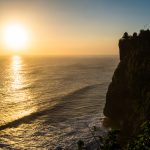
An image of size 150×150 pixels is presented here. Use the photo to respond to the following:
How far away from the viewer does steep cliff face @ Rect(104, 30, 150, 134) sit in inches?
1589

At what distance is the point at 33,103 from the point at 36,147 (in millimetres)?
30984

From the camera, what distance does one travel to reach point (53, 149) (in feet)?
139

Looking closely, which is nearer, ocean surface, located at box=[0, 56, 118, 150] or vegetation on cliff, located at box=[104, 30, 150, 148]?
vegetation on cliff, located at box=[104, 30, 150, 148]

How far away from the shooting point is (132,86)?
44.1m

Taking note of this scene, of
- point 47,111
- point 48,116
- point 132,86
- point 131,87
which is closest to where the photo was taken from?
point 132,86

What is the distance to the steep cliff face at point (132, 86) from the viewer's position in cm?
4037

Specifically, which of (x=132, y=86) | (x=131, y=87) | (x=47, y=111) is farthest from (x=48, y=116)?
(x=132, y=86)

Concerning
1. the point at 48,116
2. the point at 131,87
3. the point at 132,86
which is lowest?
the point at 48,116

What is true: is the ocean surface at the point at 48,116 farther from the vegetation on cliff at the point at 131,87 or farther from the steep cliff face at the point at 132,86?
the steep cliff face at the point at 132,86

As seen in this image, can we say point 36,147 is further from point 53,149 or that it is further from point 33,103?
point 33,103

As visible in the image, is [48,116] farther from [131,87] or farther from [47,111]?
[131,87]

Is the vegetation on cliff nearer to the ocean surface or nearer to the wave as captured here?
the ocean surface

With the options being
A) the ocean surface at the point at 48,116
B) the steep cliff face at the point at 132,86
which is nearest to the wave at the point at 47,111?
the ocean surface at the point at 48,116

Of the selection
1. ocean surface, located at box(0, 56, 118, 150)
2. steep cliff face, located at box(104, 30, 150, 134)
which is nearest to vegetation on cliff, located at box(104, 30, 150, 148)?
steep cliff face, located at box(104, 30, 150, 134)
